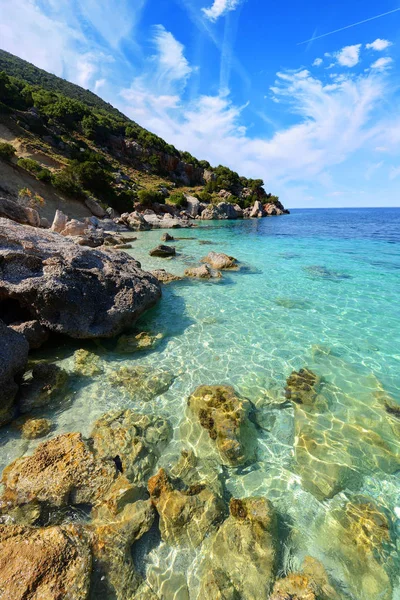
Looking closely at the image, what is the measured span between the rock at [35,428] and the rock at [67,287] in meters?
2.69

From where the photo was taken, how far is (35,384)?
19.6 ft

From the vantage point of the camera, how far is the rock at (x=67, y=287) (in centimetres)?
724

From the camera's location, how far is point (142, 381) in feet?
21.3

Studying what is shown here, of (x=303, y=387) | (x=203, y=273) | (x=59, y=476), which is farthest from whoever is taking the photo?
(x=203, y=273)

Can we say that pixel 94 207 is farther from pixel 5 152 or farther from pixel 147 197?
pixel 147 197

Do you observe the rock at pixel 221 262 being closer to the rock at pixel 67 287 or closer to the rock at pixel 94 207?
the rock at pixel 67 287

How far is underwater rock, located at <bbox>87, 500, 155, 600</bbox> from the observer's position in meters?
3.08

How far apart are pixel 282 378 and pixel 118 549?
15.7 feet

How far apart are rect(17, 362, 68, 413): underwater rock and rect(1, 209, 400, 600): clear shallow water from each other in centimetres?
36

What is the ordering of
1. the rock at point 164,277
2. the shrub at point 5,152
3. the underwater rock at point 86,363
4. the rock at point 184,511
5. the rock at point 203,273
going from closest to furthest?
the rock at point 184,511
the underwater rock at point 86,363
the rock at point 164,277
the rock at point 203,273
the shrub at point 5,152

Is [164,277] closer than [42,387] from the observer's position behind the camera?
No

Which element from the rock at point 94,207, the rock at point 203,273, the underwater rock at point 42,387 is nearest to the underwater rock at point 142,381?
the underwater rock at point 42,387

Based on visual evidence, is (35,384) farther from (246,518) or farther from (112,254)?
(112,254)

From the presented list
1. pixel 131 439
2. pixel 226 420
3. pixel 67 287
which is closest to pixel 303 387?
pixel 226 420
